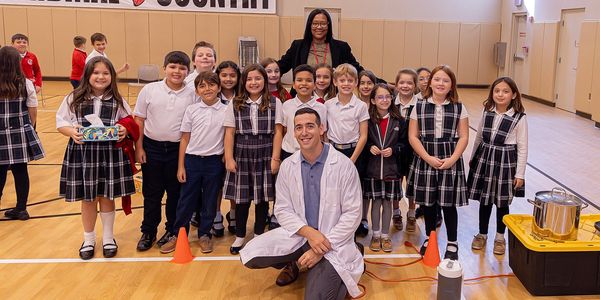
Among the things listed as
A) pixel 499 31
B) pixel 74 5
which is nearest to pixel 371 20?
pixel 499 31

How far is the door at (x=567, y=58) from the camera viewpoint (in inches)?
462

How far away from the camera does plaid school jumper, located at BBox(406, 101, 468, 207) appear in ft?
12.4

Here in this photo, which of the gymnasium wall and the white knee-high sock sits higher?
→ the gymnasium wall

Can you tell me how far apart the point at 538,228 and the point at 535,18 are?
11.9 meters

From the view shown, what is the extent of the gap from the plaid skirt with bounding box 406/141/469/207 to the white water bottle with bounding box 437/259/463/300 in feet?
2.64

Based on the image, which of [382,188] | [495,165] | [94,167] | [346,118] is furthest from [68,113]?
[495,165]

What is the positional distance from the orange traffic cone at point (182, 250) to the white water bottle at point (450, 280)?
179 centimetres

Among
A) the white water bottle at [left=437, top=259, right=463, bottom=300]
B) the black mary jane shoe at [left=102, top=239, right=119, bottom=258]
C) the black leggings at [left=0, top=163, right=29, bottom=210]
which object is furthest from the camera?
the black leggings at [left=0, top=163, right=29, bottom=210]

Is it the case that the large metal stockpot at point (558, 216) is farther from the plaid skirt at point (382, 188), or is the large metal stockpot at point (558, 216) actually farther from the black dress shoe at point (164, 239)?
the black dress shoe at point (164, 239)

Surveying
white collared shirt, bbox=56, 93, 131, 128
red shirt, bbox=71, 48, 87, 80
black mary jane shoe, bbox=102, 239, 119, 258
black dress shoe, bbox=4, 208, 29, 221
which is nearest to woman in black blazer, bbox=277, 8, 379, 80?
white collared shirt, bbox=56, 93, 131, 128

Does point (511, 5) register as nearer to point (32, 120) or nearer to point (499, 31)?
point (499, 31)

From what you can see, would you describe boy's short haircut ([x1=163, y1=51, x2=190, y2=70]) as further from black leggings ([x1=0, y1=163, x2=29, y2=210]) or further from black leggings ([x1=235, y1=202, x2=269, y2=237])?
black leggings ([x1=0, y1=163, x2=29, y2=210])

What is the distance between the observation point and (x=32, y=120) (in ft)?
15.1

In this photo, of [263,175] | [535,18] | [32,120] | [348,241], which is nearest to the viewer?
[348,241]
